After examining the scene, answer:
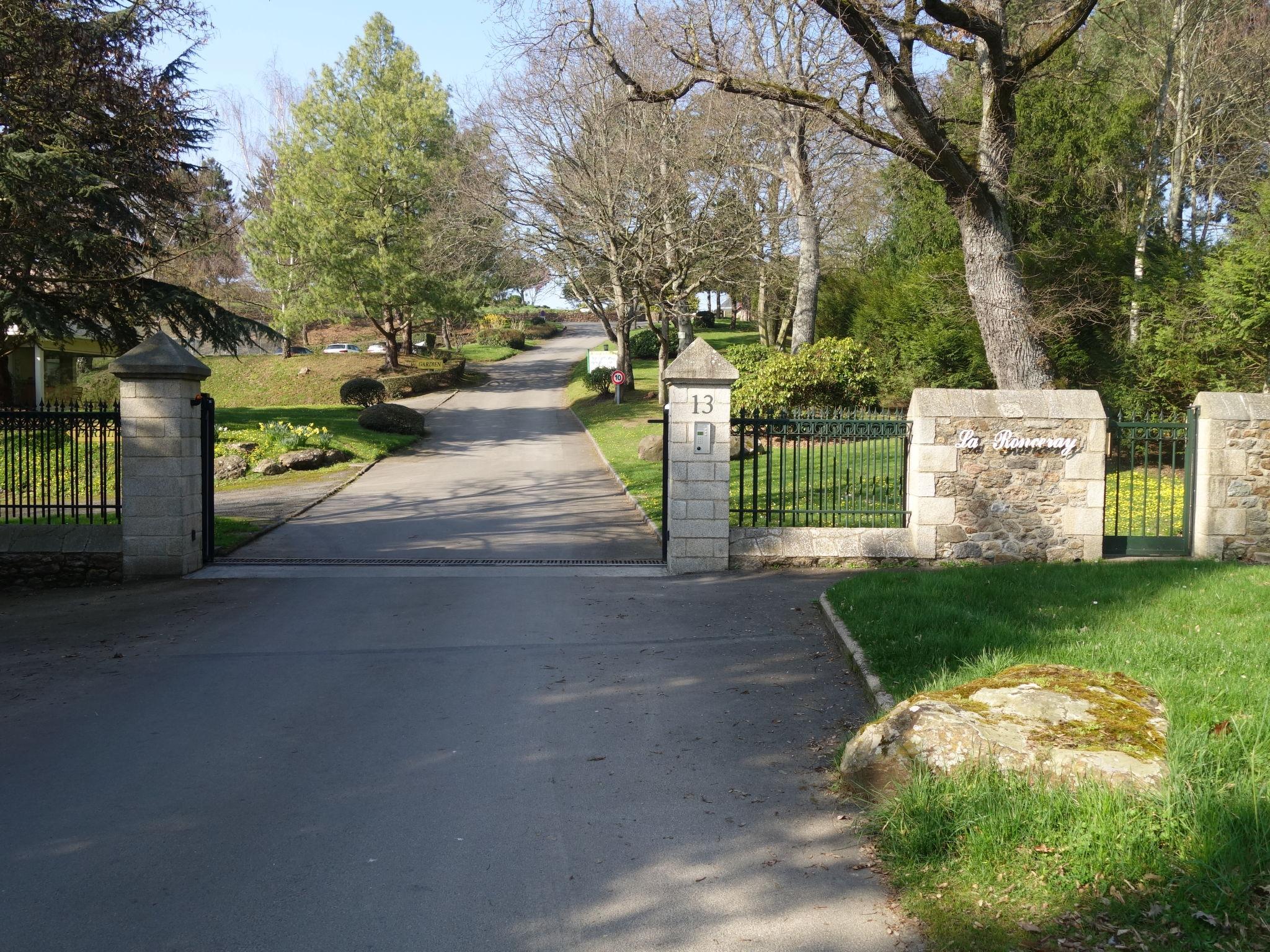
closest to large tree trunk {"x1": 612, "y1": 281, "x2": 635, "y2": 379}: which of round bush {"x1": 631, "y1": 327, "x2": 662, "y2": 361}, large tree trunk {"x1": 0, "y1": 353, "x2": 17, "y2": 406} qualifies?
round bush {"x1": 631, "y1": 327, "x2": 662, "y2": 361}

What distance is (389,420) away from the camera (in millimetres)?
28281

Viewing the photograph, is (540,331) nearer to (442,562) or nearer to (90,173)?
(90,173)

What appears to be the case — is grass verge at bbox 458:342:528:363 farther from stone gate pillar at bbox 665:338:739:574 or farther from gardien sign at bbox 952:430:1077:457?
gardien sign at bbox 952:430:1077:457

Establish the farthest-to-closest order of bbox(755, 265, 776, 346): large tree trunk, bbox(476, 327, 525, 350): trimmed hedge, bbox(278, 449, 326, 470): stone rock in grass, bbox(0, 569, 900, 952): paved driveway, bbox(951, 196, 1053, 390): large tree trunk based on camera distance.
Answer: bbox(476, 327, 525, 350): trimmed hedge < bbox(755, 265, 776, 346): large tree trunk < bbox(278, 449, 326, 470): stone rock in grass < bbox(951, 196, 1053, 390): large tree trunk < bbox(0, 569, 900, 952): paved driveway

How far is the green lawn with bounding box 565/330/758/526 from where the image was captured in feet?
62.9

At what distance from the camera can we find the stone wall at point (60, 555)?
11.6 m

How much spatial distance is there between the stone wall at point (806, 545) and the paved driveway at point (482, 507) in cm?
156

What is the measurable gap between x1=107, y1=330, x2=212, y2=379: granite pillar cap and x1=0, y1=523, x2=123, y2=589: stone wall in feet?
6.13

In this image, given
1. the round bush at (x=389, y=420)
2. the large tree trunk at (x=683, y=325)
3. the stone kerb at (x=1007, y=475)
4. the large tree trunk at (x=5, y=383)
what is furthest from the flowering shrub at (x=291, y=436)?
the stone kerb at (x=1007, y=475)

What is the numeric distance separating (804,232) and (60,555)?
19.8m

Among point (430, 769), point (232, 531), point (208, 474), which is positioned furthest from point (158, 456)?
point (430, 769)

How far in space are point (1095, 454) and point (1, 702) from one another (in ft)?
36.5

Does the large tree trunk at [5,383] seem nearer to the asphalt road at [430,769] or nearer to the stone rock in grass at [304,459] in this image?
the stone rock in grass at [304,459]

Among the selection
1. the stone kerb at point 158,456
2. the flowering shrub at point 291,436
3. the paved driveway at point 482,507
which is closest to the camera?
the stone kerb at point 158,456
